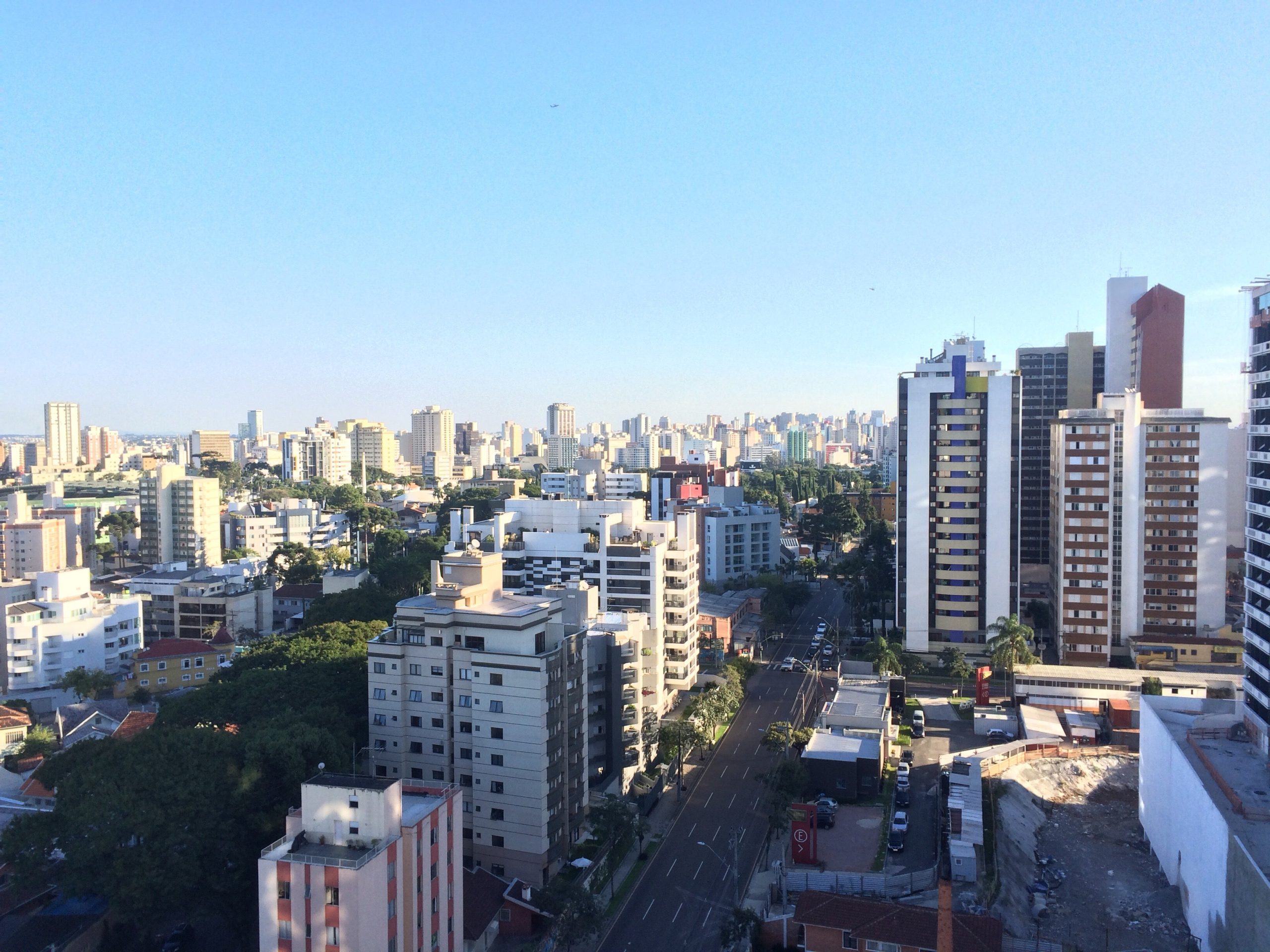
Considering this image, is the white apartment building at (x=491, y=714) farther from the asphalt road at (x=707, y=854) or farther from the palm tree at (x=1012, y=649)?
the palm tree at (x=1012, y=649)

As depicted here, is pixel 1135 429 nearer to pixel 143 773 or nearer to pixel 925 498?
pixel 925 498

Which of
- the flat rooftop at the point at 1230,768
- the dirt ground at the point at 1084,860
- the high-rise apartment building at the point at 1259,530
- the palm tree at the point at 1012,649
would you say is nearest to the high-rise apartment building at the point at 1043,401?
the palm tree at the point at 1012,649

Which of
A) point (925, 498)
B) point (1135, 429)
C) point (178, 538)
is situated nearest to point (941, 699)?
point (925, 498)

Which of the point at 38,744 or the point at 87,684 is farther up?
the point at 38,744

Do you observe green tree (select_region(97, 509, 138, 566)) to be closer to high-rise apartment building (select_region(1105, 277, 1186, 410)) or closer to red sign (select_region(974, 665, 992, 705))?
red sign (select_region(974, 665, 992, 705))

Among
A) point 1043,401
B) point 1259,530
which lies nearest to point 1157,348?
point 1043,401

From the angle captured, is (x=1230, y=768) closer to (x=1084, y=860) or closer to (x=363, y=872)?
(x=1084, y=860)
